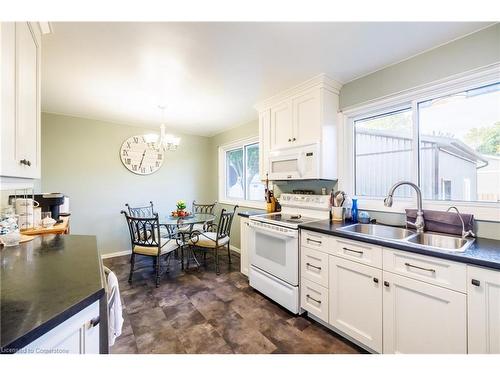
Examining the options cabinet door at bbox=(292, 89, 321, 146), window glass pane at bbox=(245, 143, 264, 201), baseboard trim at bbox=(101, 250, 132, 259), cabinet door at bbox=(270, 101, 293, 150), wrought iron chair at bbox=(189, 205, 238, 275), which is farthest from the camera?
window glass pane at bbox=(245, 143, 264, 201)

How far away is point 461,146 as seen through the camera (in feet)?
5.68

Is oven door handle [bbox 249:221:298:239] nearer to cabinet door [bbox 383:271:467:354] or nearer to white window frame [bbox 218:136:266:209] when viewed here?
cabinet door [bbox 383:271:467:354]

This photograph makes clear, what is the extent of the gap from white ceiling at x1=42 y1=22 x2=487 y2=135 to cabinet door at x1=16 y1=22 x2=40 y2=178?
47cm

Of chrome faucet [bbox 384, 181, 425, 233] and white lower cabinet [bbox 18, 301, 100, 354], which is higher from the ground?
chrome faucet [bbox 384, 181, 425, 233]

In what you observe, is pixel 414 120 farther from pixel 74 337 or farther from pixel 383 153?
pixel 74 337

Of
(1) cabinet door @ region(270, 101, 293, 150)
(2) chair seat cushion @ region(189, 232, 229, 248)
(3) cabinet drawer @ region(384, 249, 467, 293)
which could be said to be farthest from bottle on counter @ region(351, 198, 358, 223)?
(2) chair seat cushion @ region(189, 232, 229, 248)

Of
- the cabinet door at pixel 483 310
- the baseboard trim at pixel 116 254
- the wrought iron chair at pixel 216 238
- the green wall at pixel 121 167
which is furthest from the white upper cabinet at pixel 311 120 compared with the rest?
the baseboard trim at pixel 116 254

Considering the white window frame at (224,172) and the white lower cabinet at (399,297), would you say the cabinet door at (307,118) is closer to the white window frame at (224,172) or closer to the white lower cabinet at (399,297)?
the white lower cabinet at (399,297)

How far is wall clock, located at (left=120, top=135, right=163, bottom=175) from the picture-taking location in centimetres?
384

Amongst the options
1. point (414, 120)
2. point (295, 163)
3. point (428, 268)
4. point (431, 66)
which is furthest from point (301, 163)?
point (428, 268)

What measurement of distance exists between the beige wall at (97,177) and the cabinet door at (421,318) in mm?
3865

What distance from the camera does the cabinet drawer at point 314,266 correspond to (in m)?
1.83

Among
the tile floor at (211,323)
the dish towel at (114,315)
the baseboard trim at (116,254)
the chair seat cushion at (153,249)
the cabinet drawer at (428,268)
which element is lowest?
the tile floor at (211,323)

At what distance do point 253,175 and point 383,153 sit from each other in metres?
2.13
